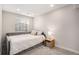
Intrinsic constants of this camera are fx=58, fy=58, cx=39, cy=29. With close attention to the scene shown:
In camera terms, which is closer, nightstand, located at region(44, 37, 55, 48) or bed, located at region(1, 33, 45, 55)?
bed, located at region(1, 33, 45, 55)

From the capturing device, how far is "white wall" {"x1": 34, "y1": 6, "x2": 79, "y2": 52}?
2078 mm

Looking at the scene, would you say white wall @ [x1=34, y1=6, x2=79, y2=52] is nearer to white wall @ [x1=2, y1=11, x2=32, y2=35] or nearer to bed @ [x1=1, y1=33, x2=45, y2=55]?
bed @ [x1=1, y1=33, x2=45, y2=55]

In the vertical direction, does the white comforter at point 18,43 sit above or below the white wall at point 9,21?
below

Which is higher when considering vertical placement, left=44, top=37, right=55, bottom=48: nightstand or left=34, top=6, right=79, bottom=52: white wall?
left=34, top=6, right=79, bottom=52: white wall

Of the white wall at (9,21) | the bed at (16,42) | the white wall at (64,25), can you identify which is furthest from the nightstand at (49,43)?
the white wall at (9,21)

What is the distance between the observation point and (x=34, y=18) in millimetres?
1886

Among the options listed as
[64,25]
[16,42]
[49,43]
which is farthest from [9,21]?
[64,25]

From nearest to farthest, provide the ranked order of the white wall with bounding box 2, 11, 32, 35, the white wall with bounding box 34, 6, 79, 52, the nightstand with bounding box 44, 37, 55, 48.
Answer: the white wall with bounding box 2, 11, 32, 35
the white wall with bounding box 34, 6, 79, 52
the nightstand with bounding box 44, 37, 55, 48

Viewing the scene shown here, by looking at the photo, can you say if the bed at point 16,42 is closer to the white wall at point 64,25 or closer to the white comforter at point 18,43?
the white comforter at point 18,43

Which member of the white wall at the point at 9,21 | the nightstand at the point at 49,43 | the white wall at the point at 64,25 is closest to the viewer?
the white wall at the point at 9,21

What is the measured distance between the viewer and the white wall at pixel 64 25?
81.8 inches

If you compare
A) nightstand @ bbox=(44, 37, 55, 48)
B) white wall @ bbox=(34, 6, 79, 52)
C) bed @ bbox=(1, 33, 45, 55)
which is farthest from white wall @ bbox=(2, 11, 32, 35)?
nightstand @ bbox=(44, 37, 55, 48)

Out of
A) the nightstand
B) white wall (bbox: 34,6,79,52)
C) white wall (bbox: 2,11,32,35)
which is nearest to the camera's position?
white wall (bbox: 2,11,32,35)

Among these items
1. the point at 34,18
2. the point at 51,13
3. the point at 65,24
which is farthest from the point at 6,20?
the point at 65,24
